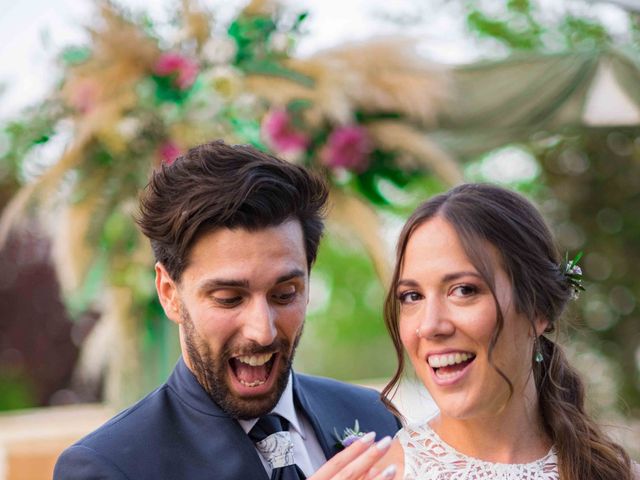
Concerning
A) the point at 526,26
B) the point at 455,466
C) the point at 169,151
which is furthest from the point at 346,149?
the point at 526,26

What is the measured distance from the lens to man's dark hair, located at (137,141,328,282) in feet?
8.70

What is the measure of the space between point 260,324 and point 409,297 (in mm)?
386

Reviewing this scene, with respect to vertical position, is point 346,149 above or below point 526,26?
below

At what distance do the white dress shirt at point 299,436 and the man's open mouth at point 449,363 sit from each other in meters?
0.50

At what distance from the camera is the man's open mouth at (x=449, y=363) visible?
2498 mm

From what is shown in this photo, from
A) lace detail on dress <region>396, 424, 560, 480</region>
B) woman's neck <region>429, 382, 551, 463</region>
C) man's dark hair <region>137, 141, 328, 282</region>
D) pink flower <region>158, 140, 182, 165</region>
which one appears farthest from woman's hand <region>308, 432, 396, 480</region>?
pink flower <region>158, 140, 182, 165</region>

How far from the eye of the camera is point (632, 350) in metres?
7.32

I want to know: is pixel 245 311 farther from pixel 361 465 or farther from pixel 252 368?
pixel 361 465

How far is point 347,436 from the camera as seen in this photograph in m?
2.96

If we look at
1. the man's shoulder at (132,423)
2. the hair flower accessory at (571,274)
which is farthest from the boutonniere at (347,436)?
the hair flower accessory at (571,274)

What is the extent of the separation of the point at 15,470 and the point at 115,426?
10.8ft

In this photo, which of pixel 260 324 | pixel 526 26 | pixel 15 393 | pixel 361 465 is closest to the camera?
pixel 361 465

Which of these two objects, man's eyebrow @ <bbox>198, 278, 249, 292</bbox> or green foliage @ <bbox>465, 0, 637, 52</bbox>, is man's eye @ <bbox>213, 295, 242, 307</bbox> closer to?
man's eyebrow @ <bbox>198, 278, 249, 292</bbox>

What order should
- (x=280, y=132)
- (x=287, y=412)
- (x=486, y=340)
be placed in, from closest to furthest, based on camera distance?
(x=486, y=340) → (x=287, y=412) → (x=280, y=132)
